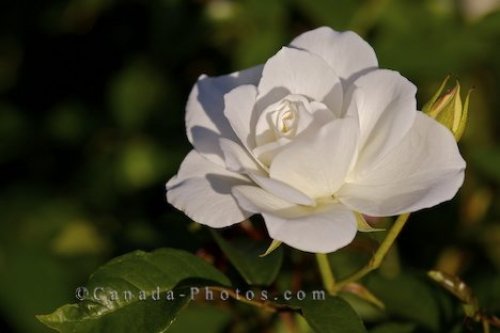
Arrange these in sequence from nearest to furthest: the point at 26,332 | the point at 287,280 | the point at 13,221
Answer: the point at 287,280, the point at 26,332, the point at 13,221

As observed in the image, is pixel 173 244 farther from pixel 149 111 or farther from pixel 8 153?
pixel 8 153

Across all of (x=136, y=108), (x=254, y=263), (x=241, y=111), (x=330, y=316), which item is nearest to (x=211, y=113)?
(x=241, y=111)

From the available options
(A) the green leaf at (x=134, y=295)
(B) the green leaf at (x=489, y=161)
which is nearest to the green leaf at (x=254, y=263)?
(A) the green leaf at (x=134, y=295)

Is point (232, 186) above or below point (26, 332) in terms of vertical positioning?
above

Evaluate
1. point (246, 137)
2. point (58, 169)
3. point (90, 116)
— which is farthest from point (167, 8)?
point (246, 137)

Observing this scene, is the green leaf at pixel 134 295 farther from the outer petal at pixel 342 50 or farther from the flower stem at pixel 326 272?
the outer petal at pixel 342 50

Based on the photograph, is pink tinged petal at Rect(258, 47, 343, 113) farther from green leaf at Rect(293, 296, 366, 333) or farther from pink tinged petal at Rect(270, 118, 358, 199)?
green leaf at Rect(293, 296, 366, 333)
